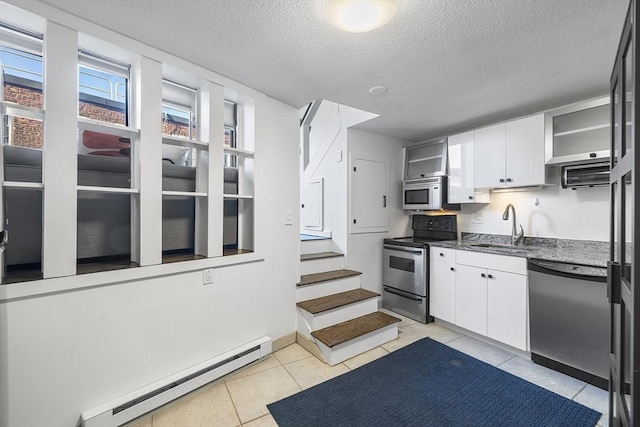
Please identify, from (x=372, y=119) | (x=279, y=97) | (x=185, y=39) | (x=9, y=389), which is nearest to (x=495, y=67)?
(x=372, y=119)

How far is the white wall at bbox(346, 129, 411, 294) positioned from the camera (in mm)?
3490

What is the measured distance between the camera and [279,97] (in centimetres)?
257

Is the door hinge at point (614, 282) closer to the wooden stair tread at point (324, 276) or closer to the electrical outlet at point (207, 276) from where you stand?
the wooden stair tread at point (324, 276)

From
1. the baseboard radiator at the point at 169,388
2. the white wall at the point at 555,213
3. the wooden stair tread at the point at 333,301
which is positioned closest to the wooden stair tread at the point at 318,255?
the wooden stair tread at the point at 333,301

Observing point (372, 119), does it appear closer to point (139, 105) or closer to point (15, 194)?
point (139, 105)

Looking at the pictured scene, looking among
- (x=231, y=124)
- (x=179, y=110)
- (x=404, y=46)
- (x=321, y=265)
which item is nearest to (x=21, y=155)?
(x=179, y=110)

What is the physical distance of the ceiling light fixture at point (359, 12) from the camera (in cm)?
129

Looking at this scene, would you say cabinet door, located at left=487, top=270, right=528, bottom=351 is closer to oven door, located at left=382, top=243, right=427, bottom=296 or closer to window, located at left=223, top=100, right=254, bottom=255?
oven door, located at left=382, top=243, right=427, bottom=296

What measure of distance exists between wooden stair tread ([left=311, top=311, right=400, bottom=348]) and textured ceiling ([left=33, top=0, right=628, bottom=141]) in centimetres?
217

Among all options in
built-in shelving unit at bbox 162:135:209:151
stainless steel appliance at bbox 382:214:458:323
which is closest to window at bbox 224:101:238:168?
built-in shelving unit at bbox 162:135:209:151

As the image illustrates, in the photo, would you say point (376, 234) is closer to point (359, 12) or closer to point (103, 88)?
point (359, 12)

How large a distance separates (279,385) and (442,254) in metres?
2.16

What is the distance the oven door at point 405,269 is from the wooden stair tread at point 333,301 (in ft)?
2.12

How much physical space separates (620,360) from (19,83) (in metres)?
3.44
